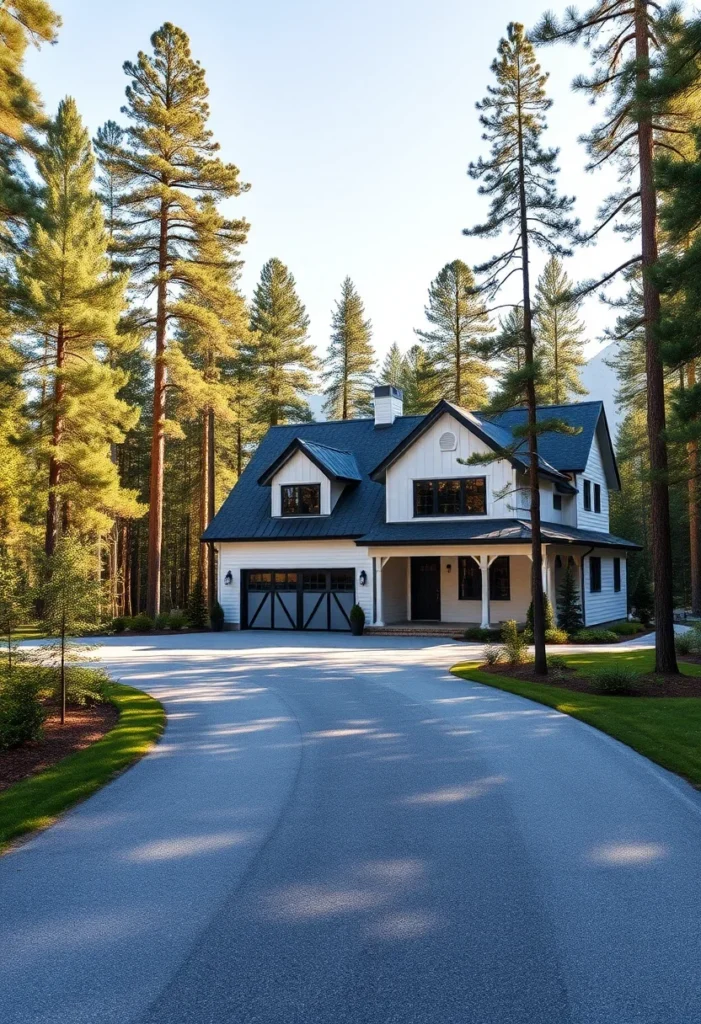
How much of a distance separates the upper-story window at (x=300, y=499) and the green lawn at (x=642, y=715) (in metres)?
13.2

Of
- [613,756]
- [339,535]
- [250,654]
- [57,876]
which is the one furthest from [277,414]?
[57,876]

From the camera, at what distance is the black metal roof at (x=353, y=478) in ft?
87.1

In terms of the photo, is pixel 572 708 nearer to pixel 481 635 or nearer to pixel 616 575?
pixel 481 635

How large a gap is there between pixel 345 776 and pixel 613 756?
2.99m

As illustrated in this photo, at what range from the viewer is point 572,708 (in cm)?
1130

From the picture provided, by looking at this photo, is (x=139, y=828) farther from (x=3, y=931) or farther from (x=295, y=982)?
(x=295, y=982)

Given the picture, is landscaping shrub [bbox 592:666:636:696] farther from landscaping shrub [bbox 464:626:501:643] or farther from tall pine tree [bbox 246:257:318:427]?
tall pine tree [bbox 246:257:318:427]

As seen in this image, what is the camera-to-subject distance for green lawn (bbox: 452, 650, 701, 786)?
843 centimetres

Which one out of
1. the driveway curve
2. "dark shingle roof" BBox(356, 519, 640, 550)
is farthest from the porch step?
the driveway curve

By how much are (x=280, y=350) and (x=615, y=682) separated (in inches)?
1277

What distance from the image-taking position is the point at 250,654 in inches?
767

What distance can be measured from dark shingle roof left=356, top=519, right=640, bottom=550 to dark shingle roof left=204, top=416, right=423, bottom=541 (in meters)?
1.11

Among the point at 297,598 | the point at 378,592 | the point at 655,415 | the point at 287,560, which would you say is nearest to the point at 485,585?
the point at 378,592

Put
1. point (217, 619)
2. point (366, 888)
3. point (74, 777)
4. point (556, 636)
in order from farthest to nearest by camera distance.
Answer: point (217, 619) → point (556, 636) → point (74, 777) → point (366, 888)
